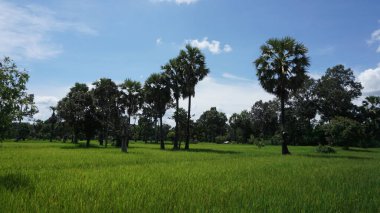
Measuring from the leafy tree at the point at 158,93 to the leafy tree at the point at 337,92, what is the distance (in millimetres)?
36288

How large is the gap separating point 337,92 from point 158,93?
3936 centimetres

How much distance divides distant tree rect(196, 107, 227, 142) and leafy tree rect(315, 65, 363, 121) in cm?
6416

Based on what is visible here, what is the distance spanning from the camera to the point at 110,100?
158ft

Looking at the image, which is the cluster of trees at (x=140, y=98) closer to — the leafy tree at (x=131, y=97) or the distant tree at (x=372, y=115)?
the leafy tree at (x=131, y=97)

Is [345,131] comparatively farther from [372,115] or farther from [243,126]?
[243,126]

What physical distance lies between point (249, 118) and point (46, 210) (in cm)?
10478

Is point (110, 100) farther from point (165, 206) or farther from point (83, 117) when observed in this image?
point (165, 206)

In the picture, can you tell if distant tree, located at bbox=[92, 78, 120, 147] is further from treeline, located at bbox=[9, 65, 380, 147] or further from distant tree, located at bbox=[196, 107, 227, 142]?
distant tree, located at bbox=[196, 107, 227, 142]

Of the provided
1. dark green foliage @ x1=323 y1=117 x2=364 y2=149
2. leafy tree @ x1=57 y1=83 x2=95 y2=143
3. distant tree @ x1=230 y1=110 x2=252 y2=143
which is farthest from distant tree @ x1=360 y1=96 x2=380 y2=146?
leafy tree @ x1=57 y1=83 x2=95 y2=143

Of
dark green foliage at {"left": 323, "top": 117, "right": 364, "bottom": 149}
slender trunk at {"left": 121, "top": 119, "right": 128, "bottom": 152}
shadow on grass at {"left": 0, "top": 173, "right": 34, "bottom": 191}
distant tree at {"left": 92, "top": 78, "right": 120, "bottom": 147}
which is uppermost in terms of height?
distant tree at {"left": 92, "top": 78, "right": 120, "bottom": 147}

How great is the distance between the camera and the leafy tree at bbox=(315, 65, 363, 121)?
64812 millimetres

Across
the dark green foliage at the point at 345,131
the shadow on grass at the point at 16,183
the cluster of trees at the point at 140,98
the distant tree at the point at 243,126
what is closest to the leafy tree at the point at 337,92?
the dark green foliage at the point at 345,131

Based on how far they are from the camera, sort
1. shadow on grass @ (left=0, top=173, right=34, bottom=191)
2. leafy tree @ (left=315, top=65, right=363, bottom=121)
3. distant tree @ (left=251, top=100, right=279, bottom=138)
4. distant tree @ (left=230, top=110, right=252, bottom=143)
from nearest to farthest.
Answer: shadow on grass @ (left=0, top=173, right=34, bottom=191) → leafy tree @ (left=315, top=65, right=363, bottom=121) → distant tree @ (left=251, top=100, right=279, bottom=138) → distant tree @ (left=230, top=110, right=252, bottom=143)

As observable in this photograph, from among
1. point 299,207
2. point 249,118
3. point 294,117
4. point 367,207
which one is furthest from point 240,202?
point 249,118
